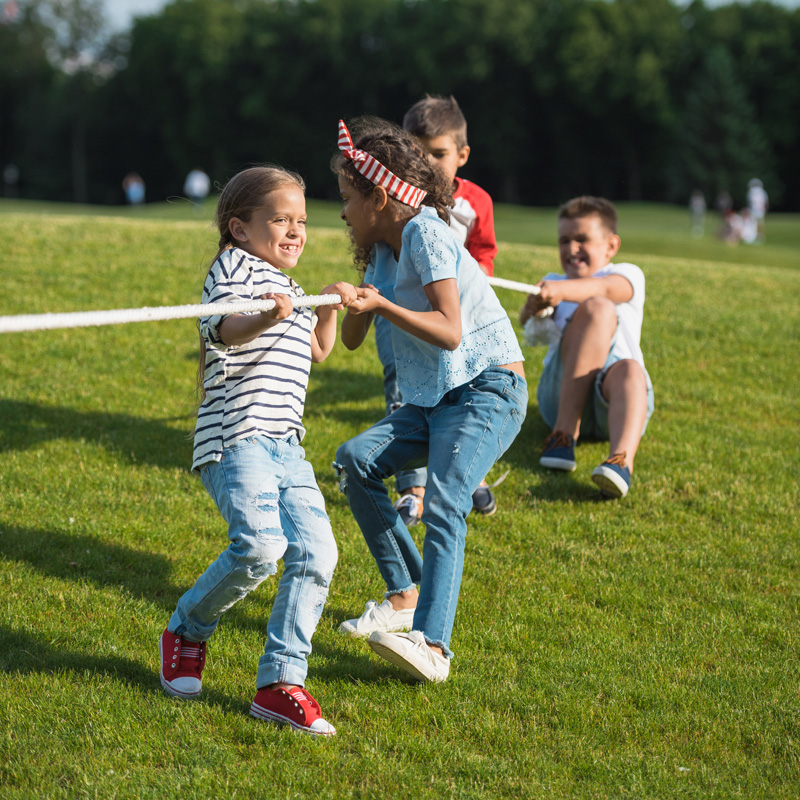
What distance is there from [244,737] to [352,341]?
1750 millimetres

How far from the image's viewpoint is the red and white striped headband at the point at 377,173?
150 inches

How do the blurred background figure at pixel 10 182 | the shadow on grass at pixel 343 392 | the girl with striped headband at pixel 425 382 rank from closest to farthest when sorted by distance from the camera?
1. the girl with striped headband at pixel 425 382
2. the shadow on grass at pixel 343 392
3. the blurred background figure at pixel 10 182

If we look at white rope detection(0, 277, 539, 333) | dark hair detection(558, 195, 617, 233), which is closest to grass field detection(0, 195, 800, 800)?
white rope detection(0, 277, 539, 333)

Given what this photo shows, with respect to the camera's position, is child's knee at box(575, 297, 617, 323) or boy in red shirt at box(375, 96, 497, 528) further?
child's knee at box(575, 297, 617, 323)

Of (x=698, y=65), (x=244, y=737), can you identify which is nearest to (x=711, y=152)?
(x=698, y=65)

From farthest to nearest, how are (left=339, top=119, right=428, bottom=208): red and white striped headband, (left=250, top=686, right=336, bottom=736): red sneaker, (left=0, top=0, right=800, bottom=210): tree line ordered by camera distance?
(left=0, top=0, right=800, bottom=210): tree line, (left=339, top=119, right=428, bottom=208): red and white striped headband, (left=250, top=686, right=336, bottom=736): red sneaker

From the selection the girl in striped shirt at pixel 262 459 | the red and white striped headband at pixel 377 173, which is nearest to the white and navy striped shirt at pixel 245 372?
the girl in striped shirt at pixel 262 459

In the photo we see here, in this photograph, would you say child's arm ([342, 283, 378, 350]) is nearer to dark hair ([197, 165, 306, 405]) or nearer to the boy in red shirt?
dark hair ([197, 165, 306, 405])

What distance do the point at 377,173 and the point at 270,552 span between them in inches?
62.0

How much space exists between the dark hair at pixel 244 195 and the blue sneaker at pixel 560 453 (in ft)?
9.76

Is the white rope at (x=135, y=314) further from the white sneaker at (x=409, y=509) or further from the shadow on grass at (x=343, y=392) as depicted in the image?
the shadow on grass at (x=343, y=392)

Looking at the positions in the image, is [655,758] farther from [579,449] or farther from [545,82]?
[545,82]

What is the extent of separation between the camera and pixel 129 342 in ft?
27.7

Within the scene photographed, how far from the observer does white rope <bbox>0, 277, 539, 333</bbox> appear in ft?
8.25
